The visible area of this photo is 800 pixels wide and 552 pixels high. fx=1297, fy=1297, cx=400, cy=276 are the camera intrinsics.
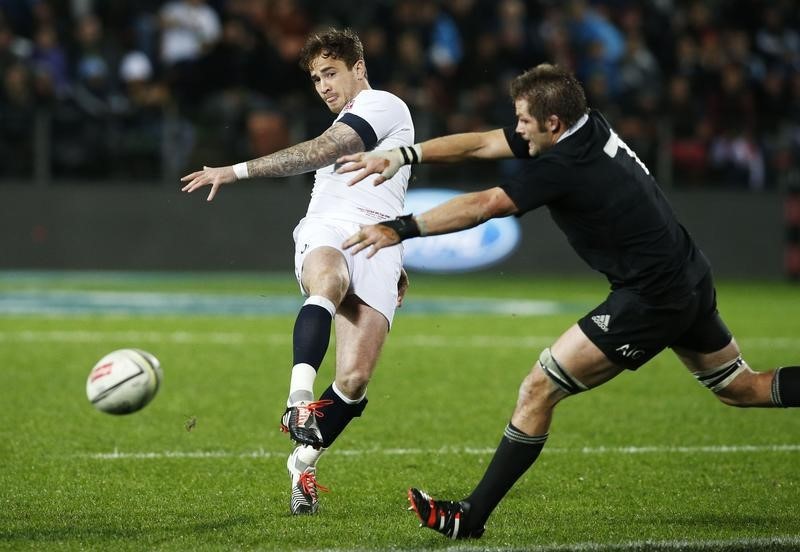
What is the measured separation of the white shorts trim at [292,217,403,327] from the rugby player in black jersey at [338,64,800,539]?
0.82 meters

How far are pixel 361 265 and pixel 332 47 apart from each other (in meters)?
1.08

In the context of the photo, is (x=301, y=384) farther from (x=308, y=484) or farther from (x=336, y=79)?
(x=336, y=79)

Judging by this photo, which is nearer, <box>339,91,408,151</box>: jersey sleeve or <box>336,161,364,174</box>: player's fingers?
<box>336,161,364,174</box>: player's fingers

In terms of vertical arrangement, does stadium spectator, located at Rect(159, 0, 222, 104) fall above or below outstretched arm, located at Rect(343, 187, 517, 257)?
below

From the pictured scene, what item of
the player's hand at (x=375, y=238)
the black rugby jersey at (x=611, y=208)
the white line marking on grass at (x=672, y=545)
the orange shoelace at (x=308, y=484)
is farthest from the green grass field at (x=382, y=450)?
the player's hand at (x=375, y=238)

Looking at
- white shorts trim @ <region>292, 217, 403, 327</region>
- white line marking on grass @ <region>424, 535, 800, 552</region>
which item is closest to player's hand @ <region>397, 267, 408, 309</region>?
white shorts trim @ <region>292, 217, 403, 327</region>

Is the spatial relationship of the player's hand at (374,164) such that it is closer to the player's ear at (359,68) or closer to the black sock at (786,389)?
the player's ear at (359,68)

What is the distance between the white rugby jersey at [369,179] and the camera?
→ 622 cm

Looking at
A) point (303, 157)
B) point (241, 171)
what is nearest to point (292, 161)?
point (303, 157)

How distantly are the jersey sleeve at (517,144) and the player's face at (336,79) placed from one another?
1.08m

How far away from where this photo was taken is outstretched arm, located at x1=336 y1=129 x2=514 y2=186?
Answer: 5.39m

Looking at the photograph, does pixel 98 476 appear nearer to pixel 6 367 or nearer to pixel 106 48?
pixel 6 367

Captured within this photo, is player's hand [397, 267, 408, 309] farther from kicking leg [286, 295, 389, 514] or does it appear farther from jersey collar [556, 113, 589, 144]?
jersey collar [556, 113, 589, 144]

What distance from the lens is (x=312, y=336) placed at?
227 inches
